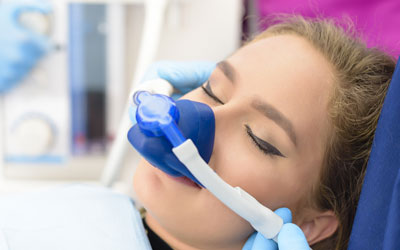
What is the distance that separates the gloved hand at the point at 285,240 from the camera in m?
0.75

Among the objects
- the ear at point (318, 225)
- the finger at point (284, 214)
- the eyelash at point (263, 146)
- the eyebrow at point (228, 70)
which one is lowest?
the ear at point (318, 225)

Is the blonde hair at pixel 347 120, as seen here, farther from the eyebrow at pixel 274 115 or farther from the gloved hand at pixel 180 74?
Answer: the gloved hand at pixel 180 74

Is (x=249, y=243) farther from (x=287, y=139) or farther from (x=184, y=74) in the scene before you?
(x=184, y=74)

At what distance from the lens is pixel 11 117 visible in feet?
4.42

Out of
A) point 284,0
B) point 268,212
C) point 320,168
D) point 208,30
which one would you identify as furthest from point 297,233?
point 284,0

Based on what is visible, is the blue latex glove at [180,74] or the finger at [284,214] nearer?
the finger at [284,214]

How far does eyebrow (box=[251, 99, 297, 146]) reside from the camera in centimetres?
81

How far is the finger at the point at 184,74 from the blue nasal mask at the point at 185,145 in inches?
14.7

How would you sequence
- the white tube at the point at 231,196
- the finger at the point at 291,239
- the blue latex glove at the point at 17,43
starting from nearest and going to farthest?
the white tube at the point at 231,196
the finger at the point at 291,239
the blue latex glove at the point at 17,43

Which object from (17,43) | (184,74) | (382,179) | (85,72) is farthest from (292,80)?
(17,43)

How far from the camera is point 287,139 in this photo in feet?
2.67

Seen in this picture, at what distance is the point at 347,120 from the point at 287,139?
0.53ft

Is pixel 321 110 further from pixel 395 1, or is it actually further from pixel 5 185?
pixel 5 185

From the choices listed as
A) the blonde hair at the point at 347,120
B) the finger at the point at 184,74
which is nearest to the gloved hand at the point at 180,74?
the finger at the point at 184,74
